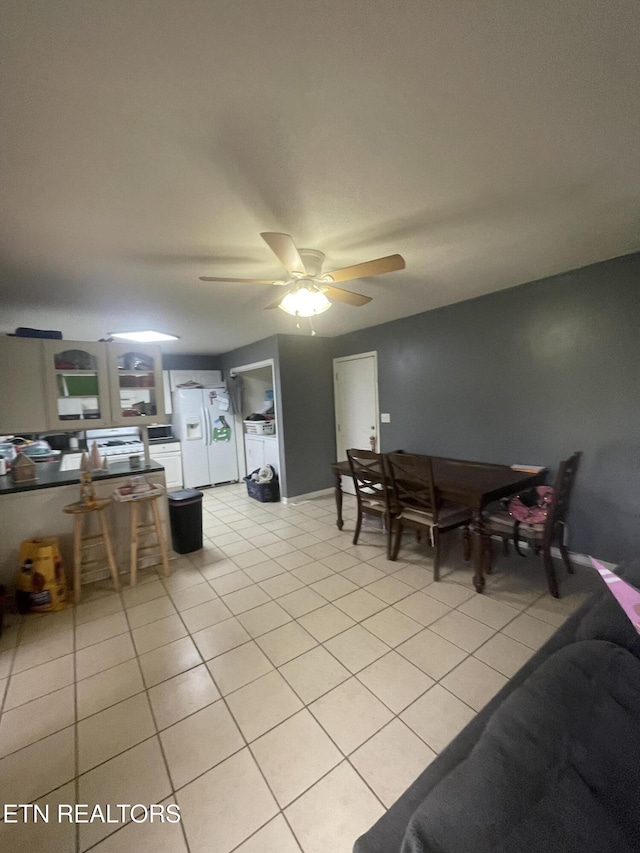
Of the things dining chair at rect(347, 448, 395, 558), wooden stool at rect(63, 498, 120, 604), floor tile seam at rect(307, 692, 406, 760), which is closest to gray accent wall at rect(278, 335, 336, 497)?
dining chair at rect(347, 448, 395, 558)

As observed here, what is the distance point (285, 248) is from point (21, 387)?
2.46 meters

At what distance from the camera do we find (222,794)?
128cm

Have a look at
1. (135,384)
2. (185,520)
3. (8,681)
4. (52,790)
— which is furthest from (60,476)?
(52,790)

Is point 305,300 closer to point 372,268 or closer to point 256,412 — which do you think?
point 372,268

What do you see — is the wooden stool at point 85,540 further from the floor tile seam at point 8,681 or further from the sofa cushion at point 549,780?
the sofa cushion at point 549,780

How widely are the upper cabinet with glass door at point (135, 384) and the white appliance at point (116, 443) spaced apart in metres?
1.82

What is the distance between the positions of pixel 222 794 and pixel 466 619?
5.25ft

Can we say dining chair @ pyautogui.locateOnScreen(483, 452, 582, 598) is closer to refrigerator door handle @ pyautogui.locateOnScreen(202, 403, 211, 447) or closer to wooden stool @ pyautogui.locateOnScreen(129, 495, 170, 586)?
wooden stool @ pyautogui.locateOnScreen(129, 495, 170, 586)

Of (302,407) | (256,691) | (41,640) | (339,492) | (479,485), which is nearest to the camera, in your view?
(256,691)

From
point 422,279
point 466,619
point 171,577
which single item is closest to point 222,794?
point 466,619

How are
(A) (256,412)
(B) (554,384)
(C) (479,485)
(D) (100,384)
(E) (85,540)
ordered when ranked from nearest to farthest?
(C) (479,485) → (E) (85,540) → (B) (554,384) → (D) (100,384) → (A) (256,412)

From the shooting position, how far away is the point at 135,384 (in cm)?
316

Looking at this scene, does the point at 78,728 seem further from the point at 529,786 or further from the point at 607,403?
the point at 607,403

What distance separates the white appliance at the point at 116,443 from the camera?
4.89 m
